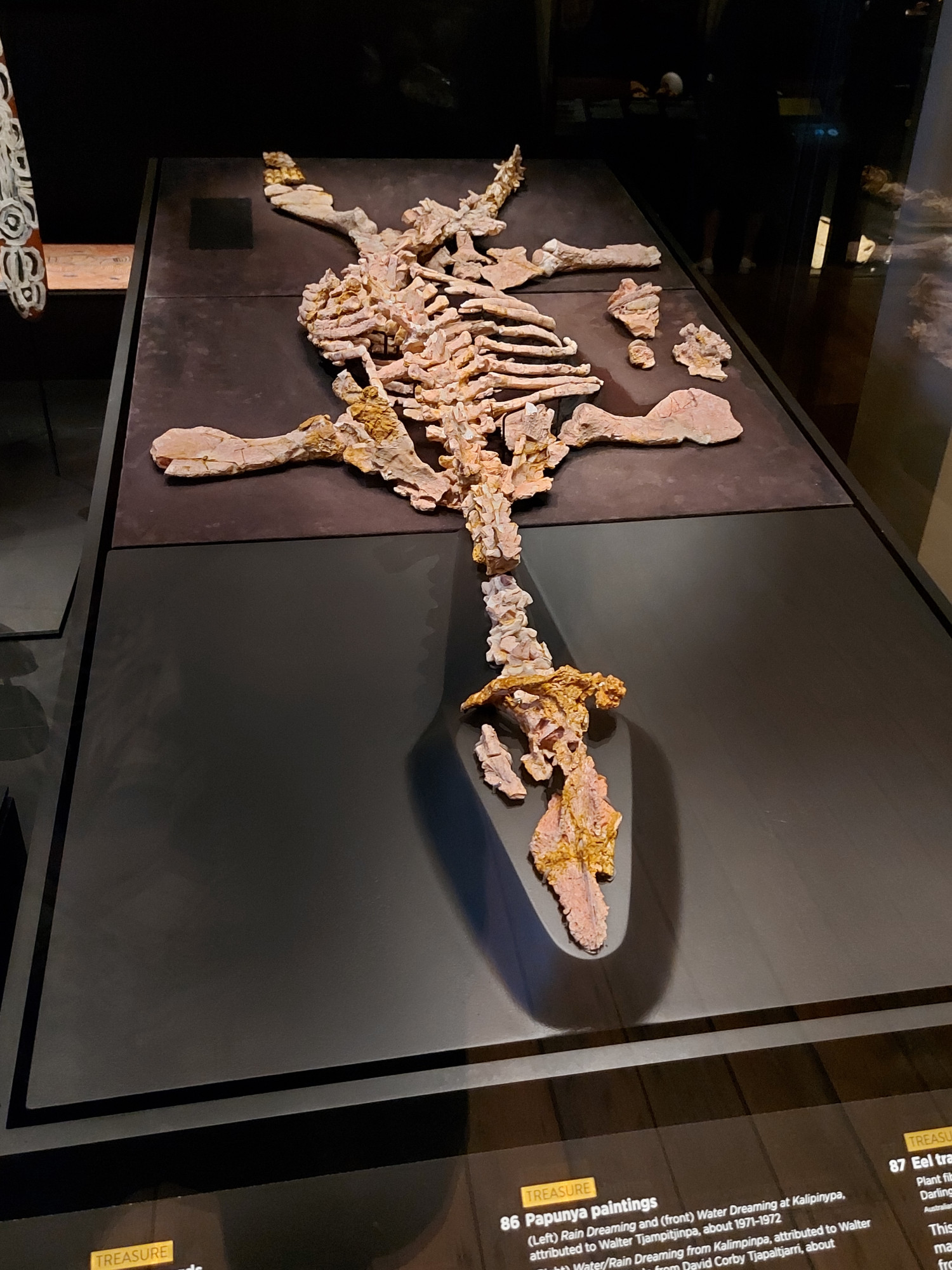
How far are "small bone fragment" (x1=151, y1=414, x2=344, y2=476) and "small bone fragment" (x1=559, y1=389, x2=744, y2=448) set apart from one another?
69 cm

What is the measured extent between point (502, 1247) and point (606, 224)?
4.04m

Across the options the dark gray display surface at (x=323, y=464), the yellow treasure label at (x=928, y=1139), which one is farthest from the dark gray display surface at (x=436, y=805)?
the yellow treasure label at (x=928, y=1139)

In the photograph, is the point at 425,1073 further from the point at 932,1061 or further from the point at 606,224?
the point at 606,224

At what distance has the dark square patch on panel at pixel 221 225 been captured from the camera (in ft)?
14.1

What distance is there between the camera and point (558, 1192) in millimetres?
1602

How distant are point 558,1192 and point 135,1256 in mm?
606

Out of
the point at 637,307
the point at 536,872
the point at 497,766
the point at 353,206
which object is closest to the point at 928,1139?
the point at 536,872

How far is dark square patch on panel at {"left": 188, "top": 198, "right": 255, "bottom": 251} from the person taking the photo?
4297 mm

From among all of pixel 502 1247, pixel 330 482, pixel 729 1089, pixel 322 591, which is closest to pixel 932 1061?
pixel 729 1089

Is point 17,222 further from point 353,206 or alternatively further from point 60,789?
point 60,789

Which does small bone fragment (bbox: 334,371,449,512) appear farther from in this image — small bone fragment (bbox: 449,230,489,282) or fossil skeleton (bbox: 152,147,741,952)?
small bone fragment (bbox: 449,230,489,282)

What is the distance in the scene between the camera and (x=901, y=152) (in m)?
3.65

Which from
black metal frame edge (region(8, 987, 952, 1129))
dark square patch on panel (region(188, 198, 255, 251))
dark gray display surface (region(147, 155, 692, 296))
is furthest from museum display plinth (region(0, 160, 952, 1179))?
dark square patch on panel (region(188, 198, 255, 251))

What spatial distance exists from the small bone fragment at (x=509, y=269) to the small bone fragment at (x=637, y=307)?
34 cm
